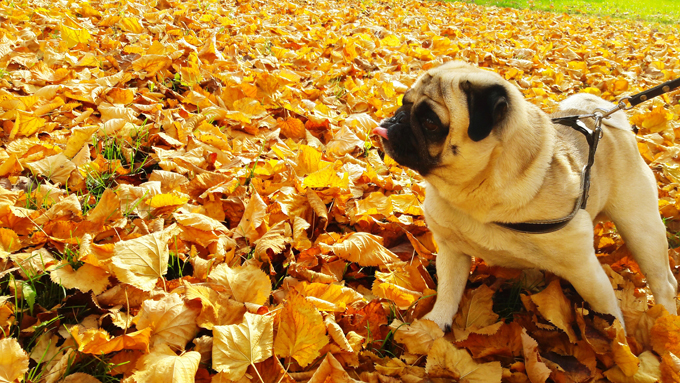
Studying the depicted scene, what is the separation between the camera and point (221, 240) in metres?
2.42

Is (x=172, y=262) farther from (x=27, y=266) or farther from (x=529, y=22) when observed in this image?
(x=529, y=22)

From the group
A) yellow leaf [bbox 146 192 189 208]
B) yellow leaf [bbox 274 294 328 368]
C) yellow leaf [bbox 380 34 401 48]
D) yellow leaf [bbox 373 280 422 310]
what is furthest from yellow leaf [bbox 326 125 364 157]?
yellow leaf [bbox 380 34 401 48]

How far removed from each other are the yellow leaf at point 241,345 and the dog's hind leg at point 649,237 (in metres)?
2.12

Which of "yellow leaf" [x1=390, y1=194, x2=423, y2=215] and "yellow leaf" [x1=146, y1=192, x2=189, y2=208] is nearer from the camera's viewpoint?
"yellow leaf" [x1=146, y1=192, x2=189, y2=208]

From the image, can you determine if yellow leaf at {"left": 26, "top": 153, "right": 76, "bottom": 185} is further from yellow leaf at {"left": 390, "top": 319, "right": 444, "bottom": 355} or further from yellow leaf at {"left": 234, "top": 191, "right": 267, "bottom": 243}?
yellow leaf at {"left": 390, "top": 319, "right": 444, "bottom": 355}

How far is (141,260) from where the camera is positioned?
200cm

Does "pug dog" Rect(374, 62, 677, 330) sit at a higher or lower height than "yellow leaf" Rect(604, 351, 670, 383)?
higher

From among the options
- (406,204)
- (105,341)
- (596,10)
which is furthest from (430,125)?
(596,10)

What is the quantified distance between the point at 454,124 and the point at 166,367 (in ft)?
5.52

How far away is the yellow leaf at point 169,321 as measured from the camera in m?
1.79

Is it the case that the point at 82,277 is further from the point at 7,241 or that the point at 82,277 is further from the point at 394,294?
the point at 394,294

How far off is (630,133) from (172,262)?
2.80 metres

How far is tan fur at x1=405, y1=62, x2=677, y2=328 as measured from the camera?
79.9 inches

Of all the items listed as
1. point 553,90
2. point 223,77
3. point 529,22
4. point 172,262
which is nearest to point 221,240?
point 172,262
